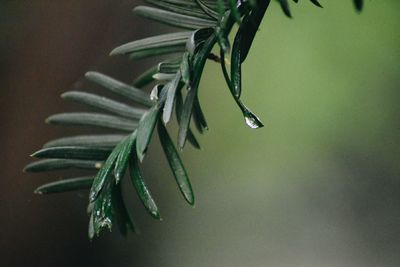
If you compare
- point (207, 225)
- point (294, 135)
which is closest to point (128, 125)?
point (294, 135)

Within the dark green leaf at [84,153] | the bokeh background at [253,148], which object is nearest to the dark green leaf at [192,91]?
the dark green leaf at [84,153]

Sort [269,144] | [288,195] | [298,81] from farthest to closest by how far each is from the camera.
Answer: [288,195]
[269,144]
[298,81]

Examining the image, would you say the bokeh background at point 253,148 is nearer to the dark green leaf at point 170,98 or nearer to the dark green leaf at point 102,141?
the dark green leaf at point 102,141

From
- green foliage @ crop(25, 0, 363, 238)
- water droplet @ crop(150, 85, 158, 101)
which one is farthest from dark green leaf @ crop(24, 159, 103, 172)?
water droplet @ crop(150, 85, 158, 101)

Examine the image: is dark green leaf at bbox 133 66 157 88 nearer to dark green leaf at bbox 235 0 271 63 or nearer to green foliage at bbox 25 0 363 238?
green foliage at bbox 25 0 363 238

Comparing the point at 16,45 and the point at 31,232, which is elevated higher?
the point at 16,45

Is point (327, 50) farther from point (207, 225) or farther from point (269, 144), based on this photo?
point (207, 225)
